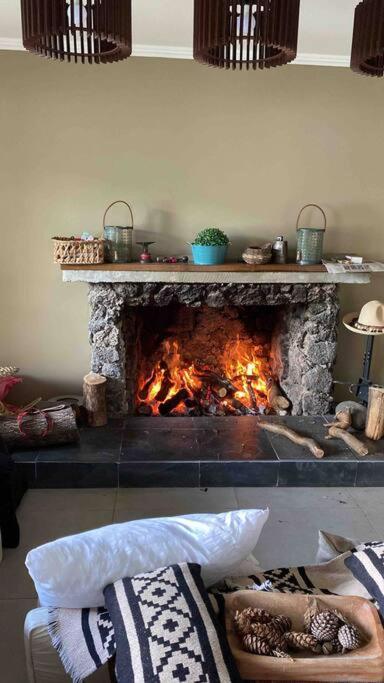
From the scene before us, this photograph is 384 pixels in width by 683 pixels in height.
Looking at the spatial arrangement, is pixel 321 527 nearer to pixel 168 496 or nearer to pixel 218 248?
pixel 168 496

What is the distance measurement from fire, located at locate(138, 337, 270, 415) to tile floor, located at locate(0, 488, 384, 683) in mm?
820

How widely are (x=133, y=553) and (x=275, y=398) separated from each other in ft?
7.54

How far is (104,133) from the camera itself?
3006 mm

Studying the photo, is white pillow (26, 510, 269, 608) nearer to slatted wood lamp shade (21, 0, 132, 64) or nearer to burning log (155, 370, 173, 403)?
slatted wood lamp shade (21, 0, 132, 64)

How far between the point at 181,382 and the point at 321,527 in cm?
144

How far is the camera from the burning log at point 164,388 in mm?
3543

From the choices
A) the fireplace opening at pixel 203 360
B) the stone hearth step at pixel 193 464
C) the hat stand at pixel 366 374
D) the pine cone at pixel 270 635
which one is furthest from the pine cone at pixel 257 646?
the fireplace opening at pixel 203 360

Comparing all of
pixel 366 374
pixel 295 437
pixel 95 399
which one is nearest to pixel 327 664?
pixel 295 437

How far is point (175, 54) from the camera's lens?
9.55 feet

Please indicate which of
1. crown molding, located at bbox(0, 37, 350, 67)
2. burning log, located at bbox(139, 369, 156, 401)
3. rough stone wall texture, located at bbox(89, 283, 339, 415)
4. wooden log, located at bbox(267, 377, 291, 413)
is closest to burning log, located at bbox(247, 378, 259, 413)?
wooden log, located at bbox(267, 377, 291, 413)

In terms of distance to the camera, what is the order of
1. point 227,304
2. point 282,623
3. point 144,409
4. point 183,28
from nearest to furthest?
point 282,623 → point 183,28 → point 227,304 → point 144,409

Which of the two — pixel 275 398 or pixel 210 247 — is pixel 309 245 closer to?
pixel 210 247

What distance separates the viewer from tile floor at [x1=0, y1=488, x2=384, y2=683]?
7.37 feet

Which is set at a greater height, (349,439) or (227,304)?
(227,304)
